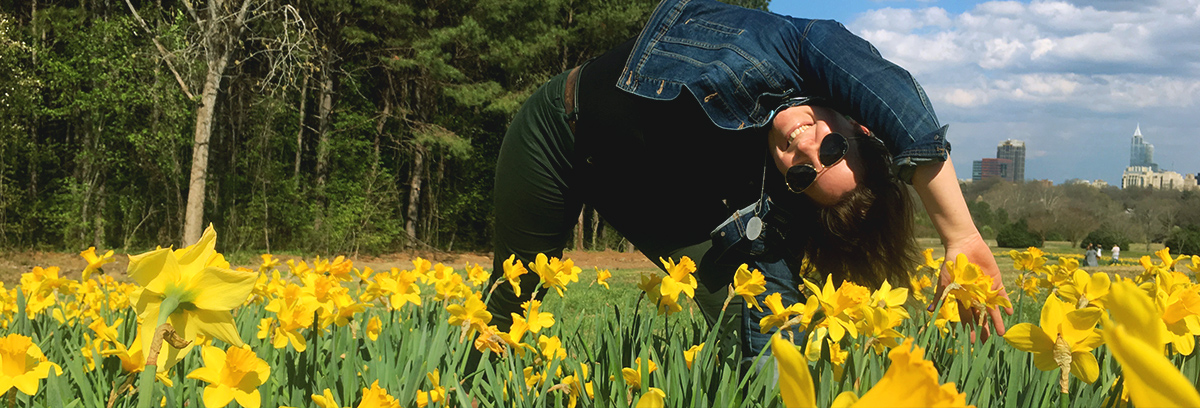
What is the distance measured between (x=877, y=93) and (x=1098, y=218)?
36.9m

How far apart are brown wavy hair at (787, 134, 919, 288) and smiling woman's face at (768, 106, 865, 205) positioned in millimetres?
25

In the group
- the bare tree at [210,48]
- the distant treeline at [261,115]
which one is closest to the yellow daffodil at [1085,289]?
the bare tree at [210,48]

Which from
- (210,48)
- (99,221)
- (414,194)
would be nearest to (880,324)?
(210,48)

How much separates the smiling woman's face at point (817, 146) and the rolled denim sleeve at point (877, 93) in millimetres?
44

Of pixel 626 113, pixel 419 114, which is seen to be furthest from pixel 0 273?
pixel 626 113

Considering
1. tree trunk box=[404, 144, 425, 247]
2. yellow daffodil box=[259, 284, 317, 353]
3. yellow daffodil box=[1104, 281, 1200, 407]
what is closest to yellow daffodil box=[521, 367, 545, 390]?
yellow daffodil box=[259, 284, 317, 353]

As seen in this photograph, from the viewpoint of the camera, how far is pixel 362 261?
435 inches

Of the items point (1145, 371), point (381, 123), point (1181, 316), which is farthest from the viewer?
point (381, 123)

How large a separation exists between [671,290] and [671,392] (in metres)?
0.23

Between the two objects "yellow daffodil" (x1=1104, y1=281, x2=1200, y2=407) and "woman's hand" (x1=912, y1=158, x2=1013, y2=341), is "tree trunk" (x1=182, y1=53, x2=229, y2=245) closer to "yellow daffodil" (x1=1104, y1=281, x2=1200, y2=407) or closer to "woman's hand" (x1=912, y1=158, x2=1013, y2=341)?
"woman's hand" (x1=912, y1=158, x2=1013, y2=341)

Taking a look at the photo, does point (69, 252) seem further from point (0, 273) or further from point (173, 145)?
point (0, 273)

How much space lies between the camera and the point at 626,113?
1751mm

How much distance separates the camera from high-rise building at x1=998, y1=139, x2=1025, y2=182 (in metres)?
151

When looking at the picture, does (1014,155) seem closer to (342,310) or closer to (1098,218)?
(1098,218)
